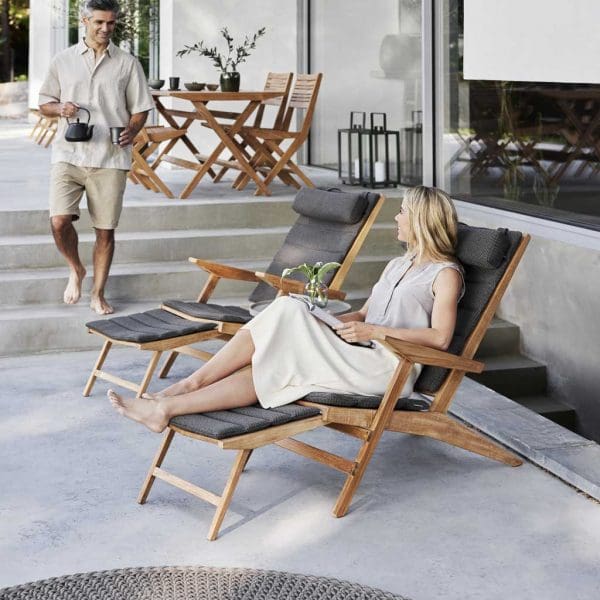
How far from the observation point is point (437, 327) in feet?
13.7

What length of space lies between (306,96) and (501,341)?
3.04 m

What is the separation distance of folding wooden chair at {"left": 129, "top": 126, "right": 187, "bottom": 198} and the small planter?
0.52m

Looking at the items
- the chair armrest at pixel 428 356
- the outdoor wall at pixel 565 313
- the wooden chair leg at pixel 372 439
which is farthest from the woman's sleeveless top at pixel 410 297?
the outdoor wall at pixel 565 313

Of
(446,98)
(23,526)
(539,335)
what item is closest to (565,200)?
(539,335)

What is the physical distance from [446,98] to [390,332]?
3.99m

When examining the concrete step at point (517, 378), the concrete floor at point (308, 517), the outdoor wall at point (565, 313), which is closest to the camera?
the concrete floor at point (308, 517)

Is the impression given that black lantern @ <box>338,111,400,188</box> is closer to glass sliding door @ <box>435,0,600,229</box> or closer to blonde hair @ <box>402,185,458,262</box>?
glass sliding door @ <box>435,0,600,229</box>

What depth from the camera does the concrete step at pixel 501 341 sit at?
21.9 feet

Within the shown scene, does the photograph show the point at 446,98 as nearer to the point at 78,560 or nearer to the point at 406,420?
the point at 406,420

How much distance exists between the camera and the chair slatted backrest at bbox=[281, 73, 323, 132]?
8617 mm

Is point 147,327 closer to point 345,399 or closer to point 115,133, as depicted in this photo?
point 345,399

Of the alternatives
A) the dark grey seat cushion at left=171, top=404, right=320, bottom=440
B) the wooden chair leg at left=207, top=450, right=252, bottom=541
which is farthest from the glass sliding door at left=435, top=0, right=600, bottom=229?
the wooden chair leg at left=207, top=450, right=252, bottom=541

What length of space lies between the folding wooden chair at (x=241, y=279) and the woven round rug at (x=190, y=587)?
69.3 inches

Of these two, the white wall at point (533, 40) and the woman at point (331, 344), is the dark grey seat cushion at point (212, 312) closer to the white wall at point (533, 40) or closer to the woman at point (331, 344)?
the woman at point (331, 344)
